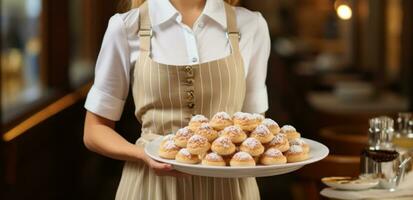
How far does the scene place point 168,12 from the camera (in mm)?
2086

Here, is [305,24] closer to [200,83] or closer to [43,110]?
[43,110]

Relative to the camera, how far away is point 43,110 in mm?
4898

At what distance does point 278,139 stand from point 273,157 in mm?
100

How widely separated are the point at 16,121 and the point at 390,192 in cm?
246

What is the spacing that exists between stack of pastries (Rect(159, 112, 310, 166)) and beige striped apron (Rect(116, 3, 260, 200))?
0.11 meters

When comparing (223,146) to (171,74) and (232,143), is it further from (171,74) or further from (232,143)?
(171,74)

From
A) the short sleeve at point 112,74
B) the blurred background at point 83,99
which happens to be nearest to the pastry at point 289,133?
the short sleeve at point 112,74

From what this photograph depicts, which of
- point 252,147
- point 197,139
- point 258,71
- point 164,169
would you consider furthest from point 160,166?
point 258,71

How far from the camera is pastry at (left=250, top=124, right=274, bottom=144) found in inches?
75.2

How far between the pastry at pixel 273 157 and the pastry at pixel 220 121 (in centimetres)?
13

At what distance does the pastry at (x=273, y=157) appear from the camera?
6.02 feet

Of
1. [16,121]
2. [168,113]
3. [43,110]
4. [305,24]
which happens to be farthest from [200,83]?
[305,24]

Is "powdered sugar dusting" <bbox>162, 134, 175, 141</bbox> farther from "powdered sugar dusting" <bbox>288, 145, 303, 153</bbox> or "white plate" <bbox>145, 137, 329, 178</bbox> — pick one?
"powdered sugar dusting" <bbox>288, 145, 303, 153</bbox>

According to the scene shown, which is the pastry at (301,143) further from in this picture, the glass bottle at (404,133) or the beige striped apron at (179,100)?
the glass bottle at (404,133)
